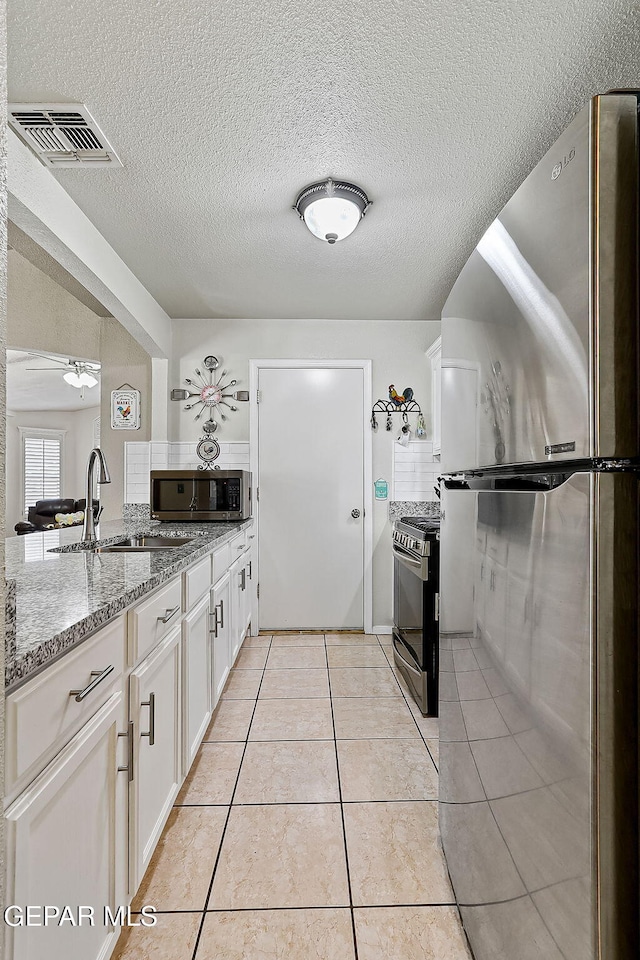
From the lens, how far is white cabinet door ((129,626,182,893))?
1.37 metres

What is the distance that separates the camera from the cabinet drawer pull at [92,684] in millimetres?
1020

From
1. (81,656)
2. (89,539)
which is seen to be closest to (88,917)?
(81,656)

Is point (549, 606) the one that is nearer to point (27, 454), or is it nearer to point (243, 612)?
point (243, 612)

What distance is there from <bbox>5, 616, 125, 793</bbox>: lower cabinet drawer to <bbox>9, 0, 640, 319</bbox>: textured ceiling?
5.18 ft

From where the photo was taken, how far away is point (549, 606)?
3.03 ft

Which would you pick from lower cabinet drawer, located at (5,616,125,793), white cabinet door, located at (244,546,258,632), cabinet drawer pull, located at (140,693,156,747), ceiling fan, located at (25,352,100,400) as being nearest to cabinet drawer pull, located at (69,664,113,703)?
lower cabinet drawer, located at (5,616,125,793)

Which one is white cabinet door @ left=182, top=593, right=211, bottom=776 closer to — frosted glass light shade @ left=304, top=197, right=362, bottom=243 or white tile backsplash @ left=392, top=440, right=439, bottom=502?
frosted glass light shade @ left=304, top=197, right=362, bottom=243

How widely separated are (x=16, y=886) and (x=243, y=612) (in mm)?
2816

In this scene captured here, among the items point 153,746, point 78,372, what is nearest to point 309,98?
point 153,746

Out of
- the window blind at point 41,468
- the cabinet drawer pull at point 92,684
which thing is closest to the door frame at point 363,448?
the cabinet drawer pull at point 92,684

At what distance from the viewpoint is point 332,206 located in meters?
2.31

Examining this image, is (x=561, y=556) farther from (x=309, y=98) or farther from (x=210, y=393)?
(x=210, y=393)

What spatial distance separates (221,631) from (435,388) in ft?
7.34

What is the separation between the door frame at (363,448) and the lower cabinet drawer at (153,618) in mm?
2302
